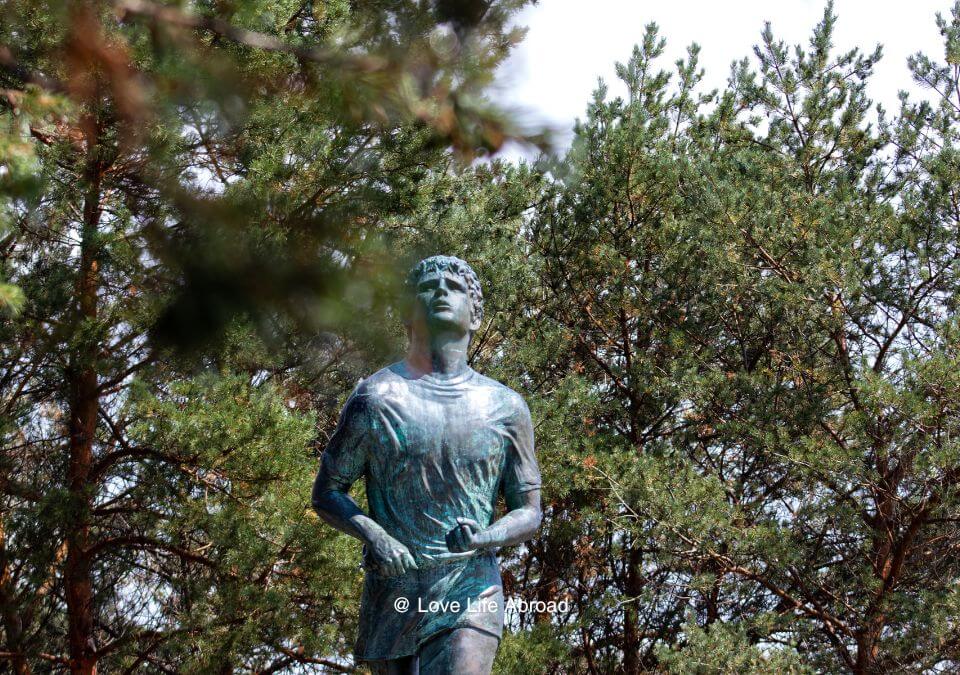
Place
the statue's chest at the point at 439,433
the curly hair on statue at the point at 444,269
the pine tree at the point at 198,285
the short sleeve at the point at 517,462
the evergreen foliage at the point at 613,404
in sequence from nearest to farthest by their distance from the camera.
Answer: the pine tree at the point at 198,285, the statue's chest at the point at 439,433, the short sleeve at the point at 517,462, the curly hair on statue at the point at 444,269, the evergreen foliage at the point at 613,404

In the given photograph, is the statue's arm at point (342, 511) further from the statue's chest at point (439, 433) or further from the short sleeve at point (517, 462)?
the short sleeve at point (517, 462)

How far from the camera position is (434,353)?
468 centimetres

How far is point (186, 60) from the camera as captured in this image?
3.43 meters

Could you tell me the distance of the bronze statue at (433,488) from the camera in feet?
14.1

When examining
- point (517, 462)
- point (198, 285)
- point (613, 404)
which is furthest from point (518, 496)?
point (613, 404)

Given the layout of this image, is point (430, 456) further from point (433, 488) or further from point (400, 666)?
point (400, 666)

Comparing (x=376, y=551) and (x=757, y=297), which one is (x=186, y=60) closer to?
(x=376, y=551)

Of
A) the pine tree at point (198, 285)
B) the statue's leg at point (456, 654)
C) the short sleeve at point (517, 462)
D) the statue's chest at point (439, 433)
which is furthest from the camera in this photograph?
the short sleeve at point (517, 462)

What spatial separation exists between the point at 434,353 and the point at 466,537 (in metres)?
0.71

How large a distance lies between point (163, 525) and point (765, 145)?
627 centimetres

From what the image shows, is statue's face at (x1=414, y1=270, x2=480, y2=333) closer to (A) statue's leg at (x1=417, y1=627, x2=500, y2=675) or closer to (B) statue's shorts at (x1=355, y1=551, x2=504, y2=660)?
(B) statue's shorts at (x1=355, y1=551, x2=504, y2=660)

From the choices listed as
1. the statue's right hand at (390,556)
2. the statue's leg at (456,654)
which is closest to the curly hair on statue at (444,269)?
the statue's right hand at (390,556)

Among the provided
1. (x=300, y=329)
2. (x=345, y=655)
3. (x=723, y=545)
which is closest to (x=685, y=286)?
(x=723, y=545)

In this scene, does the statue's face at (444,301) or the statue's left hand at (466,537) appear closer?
the statue's left hand at (466,537)
